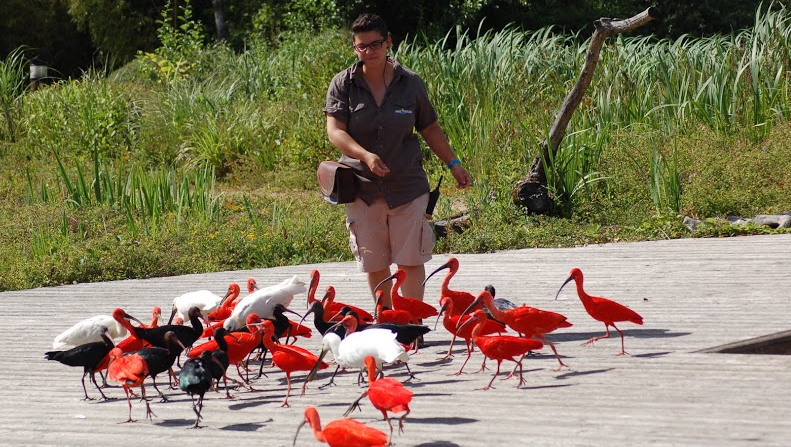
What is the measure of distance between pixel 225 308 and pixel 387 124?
1.50m

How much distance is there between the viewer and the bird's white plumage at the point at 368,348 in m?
4.58

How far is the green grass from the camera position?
33.1ft

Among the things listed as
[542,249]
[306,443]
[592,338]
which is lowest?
[542,249]

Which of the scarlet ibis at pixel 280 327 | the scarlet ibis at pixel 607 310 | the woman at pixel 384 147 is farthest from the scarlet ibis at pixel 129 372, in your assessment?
the scarlet ibis at pixel 607 310

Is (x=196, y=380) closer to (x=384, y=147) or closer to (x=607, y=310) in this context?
(x=384, y=147)

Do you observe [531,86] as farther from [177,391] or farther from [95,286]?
[177,391]

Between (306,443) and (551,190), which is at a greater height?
(306,443)

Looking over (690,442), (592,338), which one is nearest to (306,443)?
(690,442)

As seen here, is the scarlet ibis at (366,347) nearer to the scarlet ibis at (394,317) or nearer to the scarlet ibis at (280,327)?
the scarlet ibis at (394,317)

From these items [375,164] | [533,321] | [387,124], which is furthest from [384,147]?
[533,321]

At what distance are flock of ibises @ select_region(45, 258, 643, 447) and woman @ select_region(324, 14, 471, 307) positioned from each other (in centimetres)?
20

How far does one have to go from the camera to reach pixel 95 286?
29.9 feet

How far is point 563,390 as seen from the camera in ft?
15.4

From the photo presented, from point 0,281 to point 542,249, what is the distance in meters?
4.74
